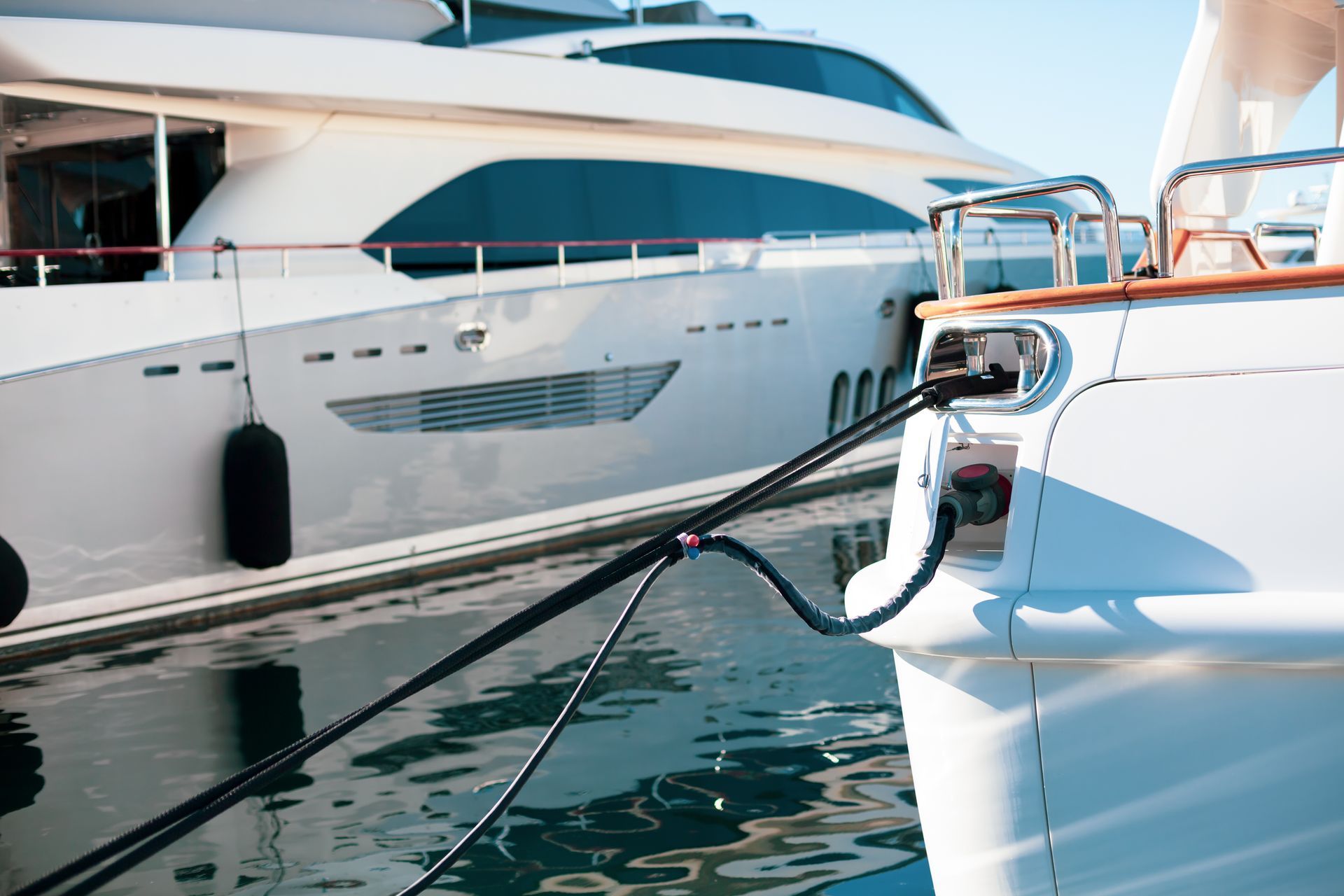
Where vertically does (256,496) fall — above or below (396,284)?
below

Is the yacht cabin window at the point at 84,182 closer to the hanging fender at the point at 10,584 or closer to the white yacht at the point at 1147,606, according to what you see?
the hanging fender at the point at 10,584

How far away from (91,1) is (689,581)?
17.3 ft

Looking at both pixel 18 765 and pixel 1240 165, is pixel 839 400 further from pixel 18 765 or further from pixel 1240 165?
pixel 1240 165

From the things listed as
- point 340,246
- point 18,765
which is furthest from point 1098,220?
point 340,246

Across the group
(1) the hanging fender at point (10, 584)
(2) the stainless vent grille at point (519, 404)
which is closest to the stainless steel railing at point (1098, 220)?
(2) the stainless vent grille at point (519, 404)

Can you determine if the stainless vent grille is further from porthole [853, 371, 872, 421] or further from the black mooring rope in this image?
the black mooring rope

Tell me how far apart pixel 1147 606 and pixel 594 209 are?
314 inches

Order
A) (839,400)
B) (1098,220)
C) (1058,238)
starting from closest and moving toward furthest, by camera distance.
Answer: (1058,238) → (1098,220) → (839,400)

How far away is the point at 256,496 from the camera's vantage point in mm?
7078

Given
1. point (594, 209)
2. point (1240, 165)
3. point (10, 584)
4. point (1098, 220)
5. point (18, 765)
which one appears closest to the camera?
point (1240, 165)

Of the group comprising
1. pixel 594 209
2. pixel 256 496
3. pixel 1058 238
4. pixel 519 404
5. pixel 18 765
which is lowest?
pixel 18 765

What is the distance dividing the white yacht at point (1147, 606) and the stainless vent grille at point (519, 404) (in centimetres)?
572

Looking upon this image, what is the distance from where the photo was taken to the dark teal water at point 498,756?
3525 mm

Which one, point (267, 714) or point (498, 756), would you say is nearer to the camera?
point (498, 756)
